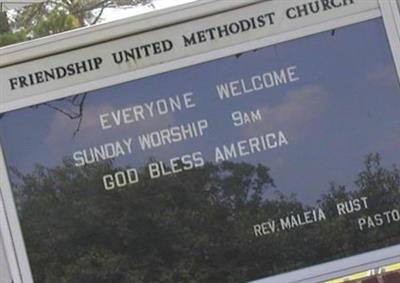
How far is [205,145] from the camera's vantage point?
3617mm

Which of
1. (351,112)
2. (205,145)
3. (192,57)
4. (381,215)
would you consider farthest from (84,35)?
(381,215)

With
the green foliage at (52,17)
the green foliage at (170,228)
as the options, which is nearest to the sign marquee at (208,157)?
the green foliage at (170,228)

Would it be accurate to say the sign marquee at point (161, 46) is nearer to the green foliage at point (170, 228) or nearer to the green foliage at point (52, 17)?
the green foliage at point (170, 228)

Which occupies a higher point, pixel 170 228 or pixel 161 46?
pixel 161 46

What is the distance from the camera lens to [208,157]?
11.8ft

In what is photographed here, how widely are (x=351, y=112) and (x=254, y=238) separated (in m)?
0.71

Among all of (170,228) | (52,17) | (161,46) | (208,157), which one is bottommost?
(170,228)

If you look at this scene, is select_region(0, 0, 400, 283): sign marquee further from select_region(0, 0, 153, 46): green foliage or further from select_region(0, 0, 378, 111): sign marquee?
select_region(0, 0, 153, 46): green foliage

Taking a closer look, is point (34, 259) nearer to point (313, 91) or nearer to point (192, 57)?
point (192, 57)

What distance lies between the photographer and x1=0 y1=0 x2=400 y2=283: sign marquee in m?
3.61

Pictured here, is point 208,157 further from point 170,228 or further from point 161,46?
point 161,46

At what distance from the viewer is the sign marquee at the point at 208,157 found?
3611 mm

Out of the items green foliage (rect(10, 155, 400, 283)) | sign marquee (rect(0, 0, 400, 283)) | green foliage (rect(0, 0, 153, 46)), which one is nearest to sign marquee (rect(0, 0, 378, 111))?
Answer: sign marquee (rect(0, 0, 400, 283))

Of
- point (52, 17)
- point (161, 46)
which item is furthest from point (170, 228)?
point (52, 17)
